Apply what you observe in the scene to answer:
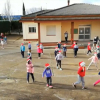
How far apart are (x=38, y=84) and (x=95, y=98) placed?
10.3ft

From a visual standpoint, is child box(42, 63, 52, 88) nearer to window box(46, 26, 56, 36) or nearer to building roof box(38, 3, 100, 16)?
window box(46, 26, 56, 36)

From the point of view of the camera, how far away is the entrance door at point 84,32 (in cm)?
2320

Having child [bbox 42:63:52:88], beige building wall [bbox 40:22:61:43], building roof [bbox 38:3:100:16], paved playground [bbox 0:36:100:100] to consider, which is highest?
building roof [bbox 38:3:100:16]

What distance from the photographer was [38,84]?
8.93 metres

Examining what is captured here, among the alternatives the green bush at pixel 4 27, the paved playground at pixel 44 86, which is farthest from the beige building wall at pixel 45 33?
the green bush at pixel 4 27

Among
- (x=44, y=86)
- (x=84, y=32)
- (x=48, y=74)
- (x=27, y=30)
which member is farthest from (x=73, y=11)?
(x=44, y=86)

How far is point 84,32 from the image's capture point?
76.5ft

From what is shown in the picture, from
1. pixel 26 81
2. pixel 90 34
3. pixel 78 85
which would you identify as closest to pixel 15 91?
pixel 26 81

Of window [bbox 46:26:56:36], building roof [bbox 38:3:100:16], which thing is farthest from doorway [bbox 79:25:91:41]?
window [bbox 46:26:56:36]

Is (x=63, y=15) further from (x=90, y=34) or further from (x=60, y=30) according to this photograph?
(x=90, y=34)

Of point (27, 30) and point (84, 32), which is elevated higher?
point (27, 30)

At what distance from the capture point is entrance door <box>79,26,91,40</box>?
2320 cm

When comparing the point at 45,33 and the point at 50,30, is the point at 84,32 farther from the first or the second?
the point at 45,33

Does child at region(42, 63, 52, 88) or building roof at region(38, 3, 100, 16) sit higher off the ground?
building roof at region(38, 3, 100, 16)
